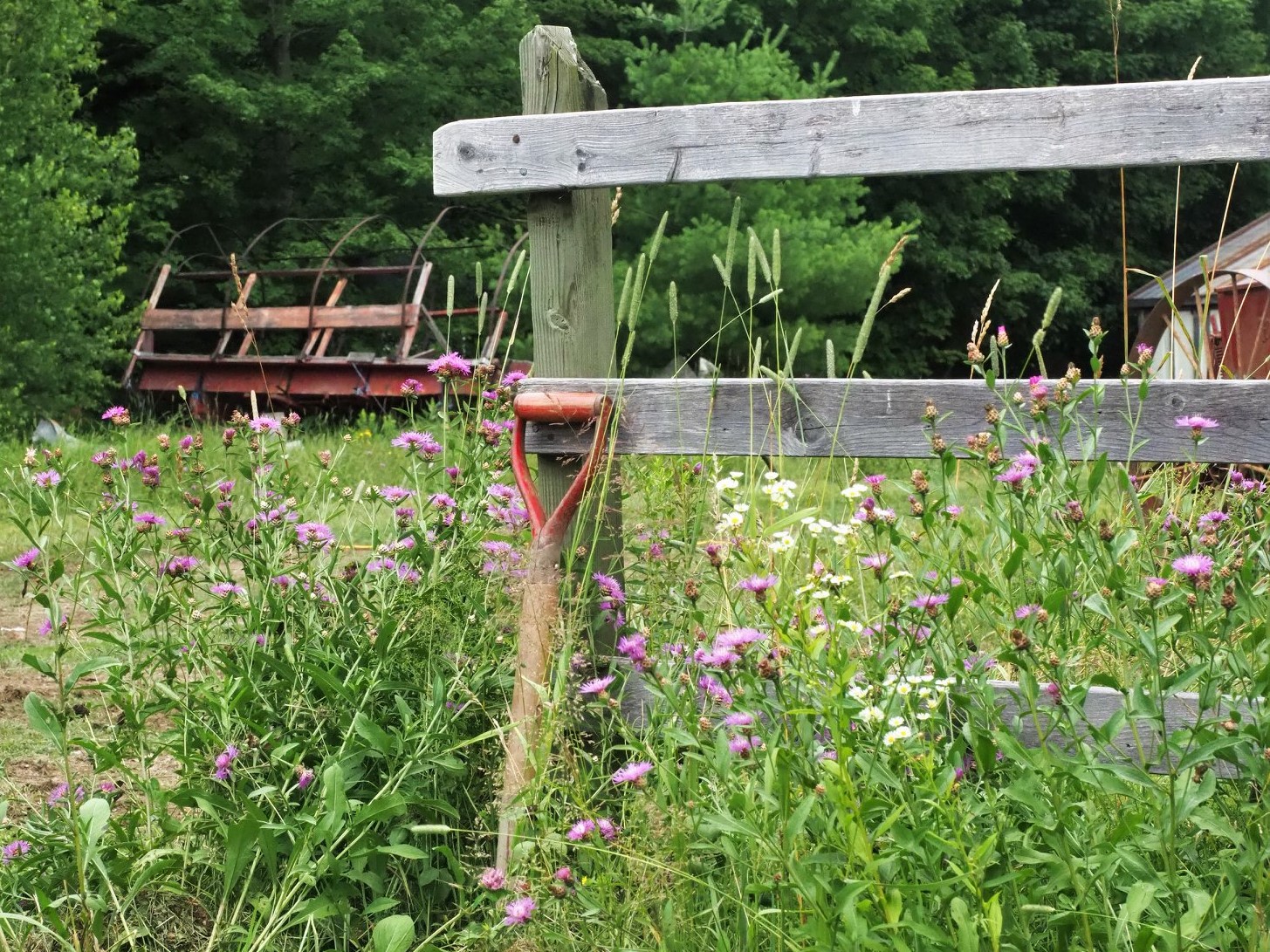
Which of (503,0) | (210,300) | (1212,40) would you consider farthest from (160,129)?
(1212,40)

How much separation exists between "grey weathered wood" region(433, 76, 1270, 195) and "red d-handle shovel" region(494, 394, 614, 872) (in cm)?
45

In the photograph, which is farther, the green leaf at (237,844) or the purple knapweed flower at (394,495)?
the purple knapweed flower at (394,495)

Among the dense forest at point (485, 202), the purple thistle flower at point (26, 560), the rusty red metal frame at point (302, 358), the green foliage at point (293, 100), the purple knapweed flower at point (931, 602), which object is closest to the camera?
the purple knapweed flower at point (931, 602)

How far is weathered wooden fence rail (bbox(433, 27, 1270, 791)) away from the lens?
2.32m

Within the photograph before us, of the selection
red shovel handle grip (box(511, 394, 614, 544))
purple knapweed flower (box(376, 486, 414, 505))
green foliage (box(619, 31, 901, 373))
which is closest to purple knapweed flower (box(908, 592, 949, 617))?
red shovel handle grip (box(511, 394, 614, 544))

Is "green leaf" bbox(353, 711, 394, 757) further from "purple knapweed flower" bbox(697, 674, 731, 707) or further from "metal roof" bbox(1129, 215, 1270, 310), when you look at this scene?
"metal roof" bbox(1129, 215, 1270, 310)

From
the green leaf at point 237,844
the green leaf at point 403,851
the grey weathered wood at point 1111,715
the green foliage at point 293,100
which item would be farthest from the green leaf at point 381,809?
the green foliage at point 293,100

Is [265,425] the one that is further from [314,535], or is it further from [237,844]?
[237,844]

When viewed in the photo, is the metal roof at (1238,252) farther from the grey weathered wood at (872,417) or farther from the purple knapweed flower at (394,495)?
the purple knapweed flower at (394,495)

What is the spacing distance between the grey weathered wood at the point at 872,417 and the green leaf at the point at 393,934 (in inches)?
41.1

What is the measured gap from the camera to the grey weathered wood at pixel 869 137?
2338 mm

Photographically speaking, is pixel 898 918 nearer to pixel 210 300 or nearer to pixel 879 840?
pixel 879 840

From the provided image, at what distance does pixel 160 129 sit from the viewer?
18.2m

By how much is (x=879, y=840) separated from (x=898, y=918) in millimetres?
152
